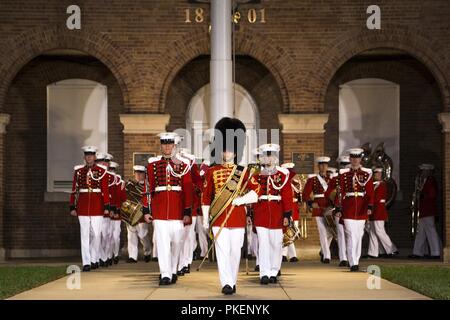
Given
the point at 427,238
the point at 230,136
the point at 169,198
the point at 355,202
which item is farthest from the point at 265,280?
the point at 427,238

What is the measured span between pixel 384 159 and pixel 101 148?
633cm

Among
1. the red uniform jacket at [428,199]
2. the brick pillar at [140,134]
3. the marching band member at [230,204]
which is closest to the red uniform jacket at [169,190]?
the marching band member at [230,204]

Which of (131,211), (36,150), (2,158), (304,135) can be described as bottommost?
(131,211)

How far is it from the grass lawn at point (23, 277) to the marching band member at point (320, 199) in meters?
5.02

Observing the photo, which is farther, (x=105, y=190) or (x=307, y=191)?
(x=307, y=191)

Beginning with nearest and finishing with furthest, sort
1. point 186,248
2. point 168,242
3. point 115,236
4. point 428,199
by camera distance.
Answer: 1. point 168,242
2. point 186,248
3. point 115,236
4. point 428,199

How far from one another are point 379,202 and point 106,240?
5993 mm

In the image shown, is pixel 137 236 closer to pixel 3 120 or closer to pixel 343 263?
pixel 3 120

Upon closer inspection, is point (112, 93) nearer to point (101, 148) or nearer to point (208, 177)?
point (101, 148)

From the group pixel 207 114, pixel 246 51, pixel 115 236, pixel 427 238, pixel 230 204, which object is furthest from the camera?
pixel 207 114

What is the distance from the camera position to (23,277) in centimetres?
1862

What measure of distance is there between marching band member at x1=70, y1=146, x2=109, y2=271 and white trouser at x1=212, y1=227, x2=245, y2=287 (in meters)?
5.79

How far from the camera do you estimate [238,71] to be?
1056 inches

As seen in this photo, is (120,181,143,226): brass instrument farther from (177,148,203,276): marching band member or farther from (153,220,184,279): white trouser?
(153,220,184,279): white trouser
